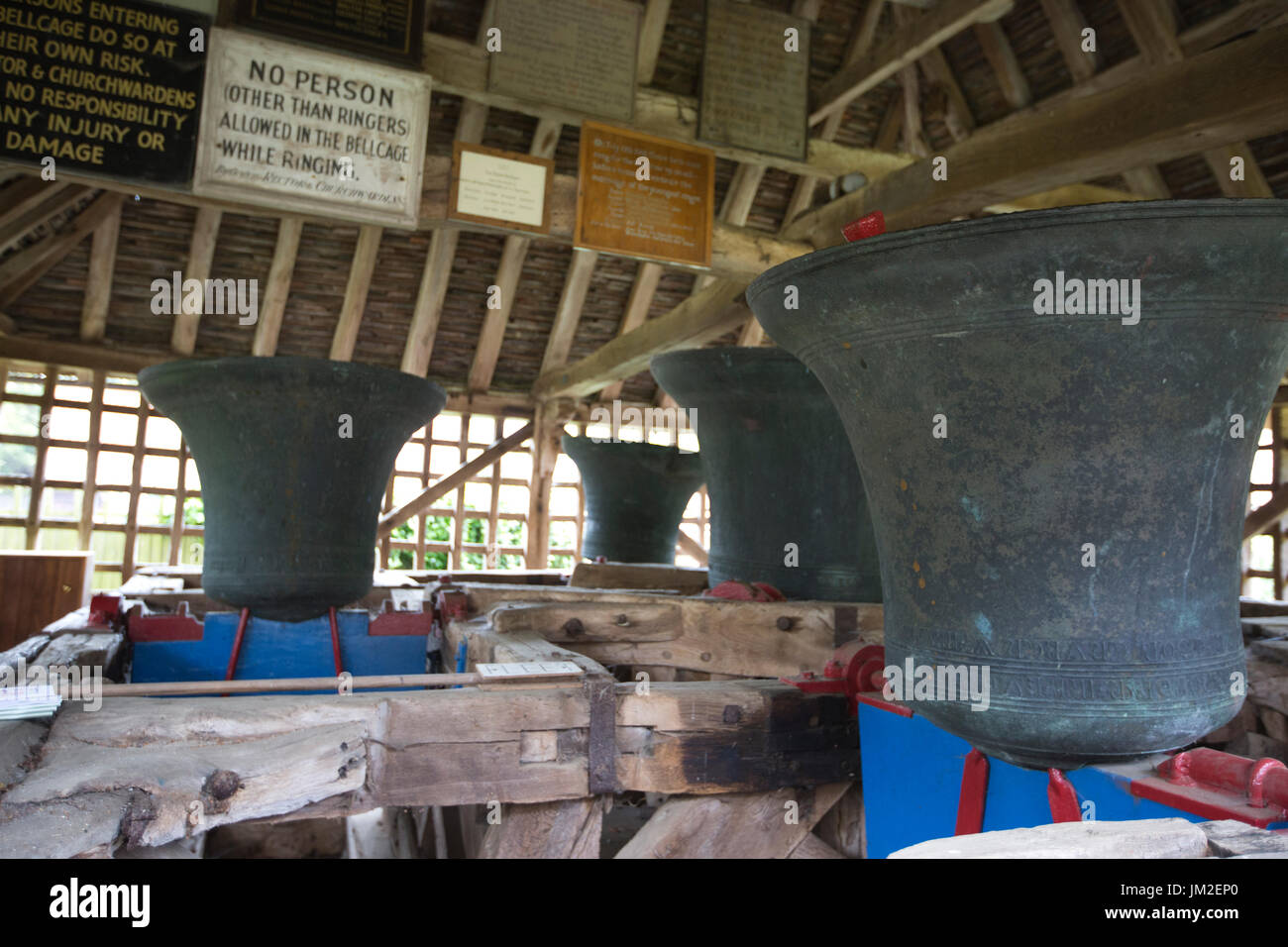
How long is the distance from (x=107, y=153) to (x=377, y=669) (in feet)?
6.59

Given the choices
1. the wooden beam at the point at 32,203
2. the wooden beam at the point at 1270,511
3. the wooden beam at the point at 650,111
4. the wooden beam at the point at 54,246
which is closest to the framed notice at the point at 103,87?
the wooden beam at the point at 650,111

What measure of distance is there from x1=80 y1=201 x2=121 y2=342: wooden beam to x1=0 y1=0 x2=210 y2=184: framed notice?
3440 millimetres

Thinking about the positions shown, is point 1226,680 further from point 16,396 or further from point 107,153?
point 16,396

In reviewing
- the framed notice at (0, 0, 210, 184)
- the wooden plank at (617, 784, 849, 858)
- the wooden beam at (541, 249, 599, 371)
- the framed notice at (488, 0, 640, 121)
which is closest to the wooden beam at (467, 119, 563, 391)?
the wooden beam at (541, 249, 599, 371)

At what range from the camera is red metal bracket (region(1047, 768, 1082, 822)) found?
1.11 meters

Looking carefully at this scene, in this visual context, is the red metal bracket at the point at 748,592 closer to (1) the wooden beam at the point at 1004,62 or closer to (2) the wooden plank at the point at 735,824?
(2) the wooden plank at the point at 735,824

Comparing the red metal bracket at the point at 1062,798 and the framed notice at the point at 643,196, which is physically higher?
the framed notice at the point at 643,196

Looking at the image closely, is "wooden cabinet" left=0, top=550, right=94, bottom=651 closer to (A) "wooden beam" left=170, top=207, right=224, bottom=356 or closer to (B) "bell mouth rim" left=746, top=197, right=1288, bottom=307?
(A) "wooden beam" left=170, top=207, right=224, bottom=356

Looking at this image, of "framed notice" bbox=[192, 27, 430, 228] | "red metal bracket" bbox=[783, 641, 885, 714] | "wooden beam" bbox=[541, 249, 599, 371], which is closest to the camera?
"red metal bracket" bbox=[783, 641, 885, 714]

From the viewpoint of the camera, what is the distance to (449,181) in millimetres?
3535

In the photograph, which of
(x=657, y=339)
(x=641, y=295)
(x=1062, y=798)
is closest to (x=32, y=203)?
(x=657, y=339)

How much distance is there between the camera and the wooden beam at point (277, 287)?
6215 mm

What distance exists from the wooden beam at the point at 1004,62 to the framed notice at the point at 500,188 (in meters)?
3.47

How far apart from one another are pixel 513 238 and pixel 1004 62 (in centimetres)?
343
